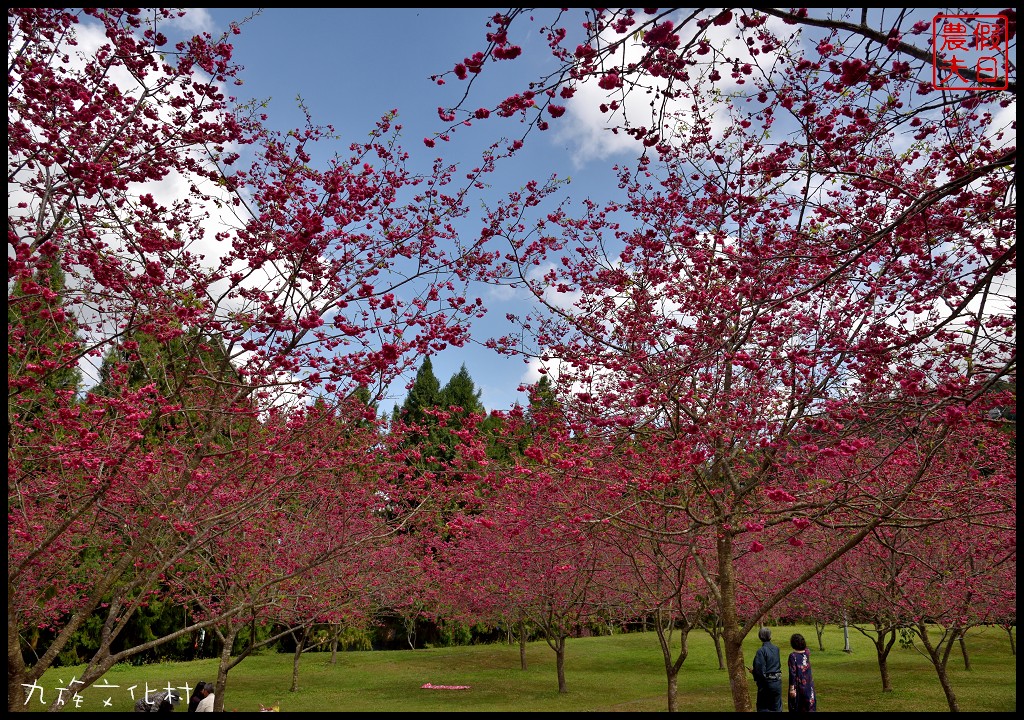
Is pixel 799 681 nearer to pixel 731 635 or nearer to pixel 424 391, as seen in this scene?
pixel 731 635

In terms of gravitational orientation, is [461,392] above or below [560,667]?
above

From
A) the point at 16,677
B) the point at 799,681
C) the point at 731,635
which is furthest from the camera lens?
the point at 799,681

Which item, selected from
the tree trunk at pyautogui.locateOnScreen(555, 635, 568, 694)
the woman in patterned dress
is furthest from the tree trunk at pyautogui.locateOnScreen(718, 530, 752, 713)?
the tree trunk at pyautogui.locateOnScreen(555, 635, 568, 694)

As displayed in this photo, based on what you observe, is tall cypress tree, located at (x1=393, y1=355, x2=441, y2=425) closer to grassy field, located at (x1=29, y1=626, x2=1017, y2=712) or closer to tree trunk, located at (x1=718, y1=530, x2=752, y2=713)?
grassy field, located at (x1=29, y1=626, x2=1017, y2=712)

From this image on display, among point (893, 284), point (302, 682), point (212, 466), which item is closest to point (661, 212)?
point (893, 284)

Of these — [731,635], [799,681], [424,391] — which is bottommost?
[799,681]

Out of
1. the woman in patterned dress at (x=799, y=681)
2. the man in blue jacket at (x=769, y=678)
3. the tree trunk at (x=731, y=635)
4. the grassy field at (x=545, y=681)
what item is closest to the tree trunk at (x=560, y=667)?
the grassy field at (x=545, y=681)

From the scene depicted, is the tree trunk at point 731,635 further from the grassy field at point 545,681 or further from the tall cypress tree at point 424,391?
the tall cypress tree at point 424,391

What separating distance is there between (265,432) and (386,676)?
1481 centimetres

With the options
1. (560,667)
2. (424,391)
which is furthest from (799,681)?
(424,391)

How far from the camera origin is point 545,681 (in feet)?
61.3

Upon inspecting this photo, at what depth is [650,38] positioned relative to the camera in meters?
3.87

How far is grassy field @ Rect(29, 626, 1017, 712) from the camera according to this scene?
1477cm

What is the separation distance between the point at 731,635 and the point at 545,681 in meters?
12.2
